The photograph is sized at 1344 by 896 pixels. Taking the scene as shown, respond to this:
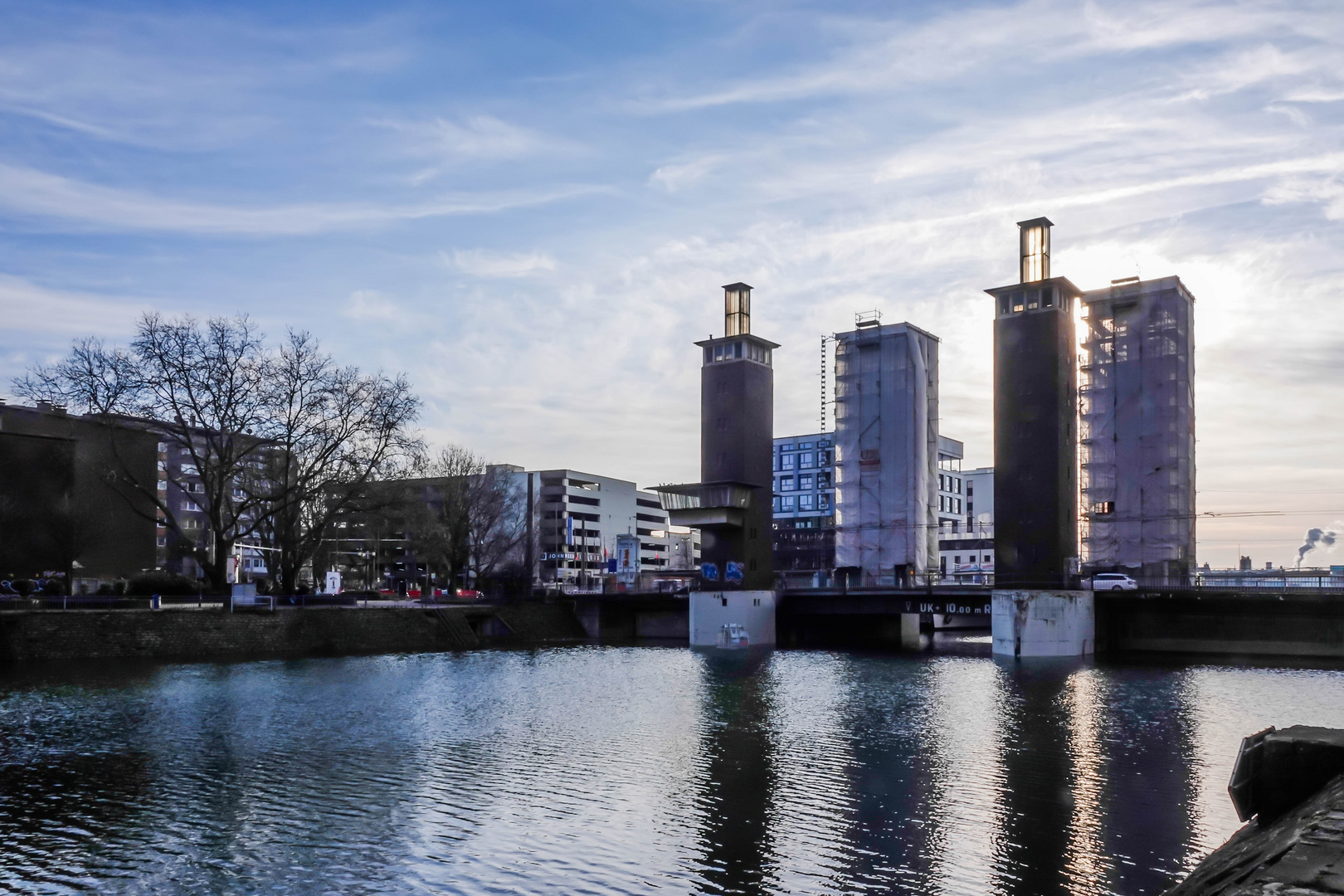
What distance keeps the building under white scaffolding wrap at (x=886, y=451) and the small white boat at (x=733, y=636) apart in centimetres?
2377

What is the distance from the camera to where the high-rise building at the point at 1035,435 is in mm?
82375

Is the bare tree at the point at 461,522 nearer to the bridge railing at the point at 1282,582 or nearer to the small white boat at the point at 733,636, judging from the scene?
the small white boat at the point at 733,636

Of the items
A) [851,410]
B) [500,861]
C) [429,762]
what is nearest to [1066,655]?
[851,410]

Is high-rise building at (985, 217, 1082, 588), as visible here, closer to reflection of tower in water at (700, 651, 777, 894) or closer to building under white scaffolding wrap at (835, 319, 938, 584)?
building under white scaffolding wrap at (835, 319, 938, 584)

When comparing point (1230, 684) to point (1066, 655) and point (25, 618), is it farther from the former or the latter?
point (25, 618)

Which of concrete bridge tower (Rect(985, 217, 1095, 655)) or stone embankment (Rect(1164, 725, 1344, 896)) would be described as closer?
stone embankment (Rect(1164, 725, 1344, 896))

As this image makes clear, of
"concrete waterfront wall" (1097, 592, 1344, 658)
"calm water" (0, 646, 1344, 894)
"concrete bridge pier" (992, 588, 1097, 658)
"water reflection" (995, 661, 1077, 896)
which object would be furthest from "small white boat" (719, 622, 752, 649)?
"water reflection" (995, 661, 1077, 896)

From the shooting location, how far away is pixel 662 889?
19.2 m

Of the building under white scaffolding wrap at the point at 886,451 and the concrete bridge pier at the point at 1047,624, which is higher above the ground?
the building under white scaffolding wrap at the point at 886,451

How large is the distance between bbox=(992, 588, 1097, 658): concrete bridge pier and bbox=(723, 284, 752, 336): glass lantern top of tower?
38739 mm

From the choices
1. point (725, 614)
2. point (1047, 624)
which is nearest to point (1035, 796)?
point (1047, 624)

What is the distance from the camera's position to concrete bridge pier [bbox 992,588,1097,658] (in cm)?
7512

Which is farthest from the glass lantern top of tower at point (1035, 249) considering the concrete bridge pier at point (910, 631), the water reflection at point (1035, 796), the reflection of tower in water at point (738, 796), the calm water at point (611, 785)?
the reflection of tower in water at point (738, 796)

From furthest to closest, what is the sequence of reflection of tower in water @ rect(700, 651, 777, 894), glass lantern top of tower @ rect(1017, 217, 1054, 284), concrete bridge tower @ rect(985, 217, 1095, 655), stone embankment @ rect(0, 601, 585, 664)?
glass lantern top of tower @ rect(1017, 217, 1054, 284) → concrete bridge tower @ rect(985, 217, 1095, 655) → stone embankment @ rect(0, 601, 585, 664) → reflection of tower in water @ rect(700, 651, 777, 894)
